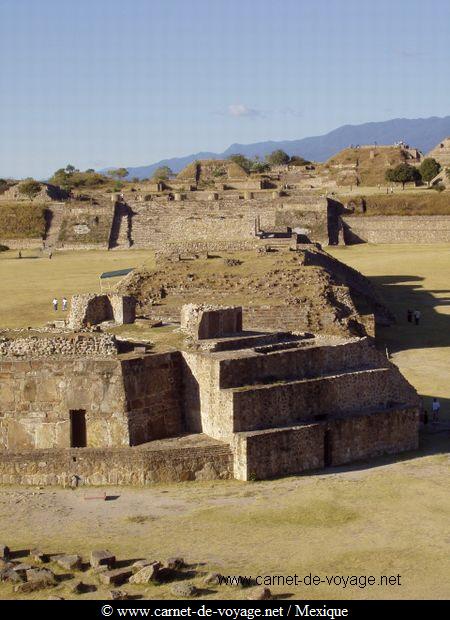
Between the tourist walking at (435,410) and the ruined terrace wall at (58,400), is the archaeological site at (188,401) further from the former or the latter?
the tourist walking at (435,410)

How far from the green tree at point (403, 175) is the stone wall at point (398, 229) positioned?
61.3ft

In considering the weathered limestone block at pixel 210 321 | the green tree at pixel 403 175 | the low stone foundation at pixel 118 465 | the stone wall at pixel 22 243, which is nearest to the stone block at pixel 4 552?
the low stone foundation at pixel 118 465

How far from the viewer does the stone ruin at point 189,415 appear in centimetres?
2048

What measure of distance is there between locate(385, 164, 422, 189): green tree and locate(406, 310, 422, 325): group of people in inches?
2149

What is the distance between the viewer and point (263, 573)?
15633 mm

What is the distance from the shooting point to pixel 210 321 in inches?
940

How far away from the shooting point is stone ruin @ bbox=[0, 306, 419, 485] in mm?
20484

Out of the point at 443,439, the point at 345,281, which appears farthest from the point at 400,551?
the point at 345,281

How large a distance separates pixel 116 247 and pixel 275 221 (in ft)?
36.7

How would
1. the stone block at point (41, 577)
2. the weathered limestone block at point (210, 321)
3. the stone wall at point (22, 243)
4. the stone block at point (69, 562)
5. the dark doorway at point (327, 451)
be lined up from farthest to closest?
the stone wall at point (22, 243) < the weathered limestone block at point (210, 321) < the dark doorway at point (327, 451) < the stone block at point (69, 562) < the stone block at point (41, 577)

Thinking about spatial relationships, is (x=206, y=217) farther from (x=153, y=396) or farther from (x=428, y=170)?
(x=153, y=396)

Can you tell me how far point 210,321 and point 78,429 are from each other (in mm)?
4160

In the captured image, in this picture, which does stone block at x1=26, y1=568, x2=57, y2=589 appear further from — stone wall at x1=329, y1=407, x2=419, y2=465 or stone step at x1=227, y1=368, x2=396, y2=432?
stone wall at x1=329, y1=407, x2=419, y2=465

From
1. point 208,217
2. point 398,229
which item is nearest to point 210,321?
point 208,217
